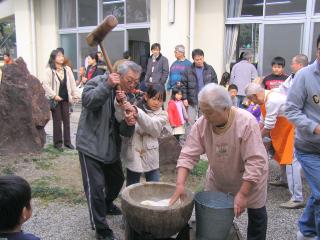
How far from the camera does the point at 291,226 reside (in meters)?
4.20

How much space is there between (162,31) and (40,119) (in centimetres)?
419

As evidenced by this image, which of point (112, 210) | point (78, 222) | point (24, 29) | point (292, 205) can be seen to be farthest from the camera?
point (24, 29)

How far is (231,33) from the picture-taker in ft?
30.9

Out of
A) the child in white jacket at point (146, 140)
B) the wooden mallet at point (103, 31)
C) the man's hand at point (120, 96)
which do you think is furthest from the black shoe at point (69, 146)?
the man's hand at point (120, 96)

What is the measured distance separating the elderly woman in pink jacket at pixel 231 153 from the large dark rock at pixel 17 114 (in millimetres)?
4597

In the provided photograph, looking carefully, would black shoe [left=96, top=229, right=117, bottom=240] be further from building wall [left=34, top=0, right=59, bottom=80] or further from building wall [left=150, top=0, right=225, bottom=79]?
building wall [left=34, top=0, right=59, bottom=80]

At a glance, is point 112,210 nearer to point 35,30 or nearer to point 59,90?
point 59,90

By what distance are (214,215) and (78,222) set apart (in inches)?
79.7

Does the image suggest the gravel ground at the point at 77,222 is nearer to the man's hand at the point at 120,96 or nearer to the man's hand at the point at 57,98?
the man's hand at the point at 120,96

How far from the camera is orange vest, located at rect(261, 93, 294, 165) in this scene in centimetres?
476

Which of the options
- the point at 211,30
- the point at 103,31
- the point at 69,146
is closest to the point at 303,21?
the point at 211,30

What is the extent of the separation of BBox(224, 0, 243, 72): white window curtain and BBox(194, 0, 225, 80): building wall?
0.13 meters

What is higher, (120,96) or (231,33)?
(231,33)

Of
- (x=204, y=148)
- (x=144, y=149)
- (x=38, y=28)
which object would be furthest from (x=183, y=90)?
(x=38, y=28)
